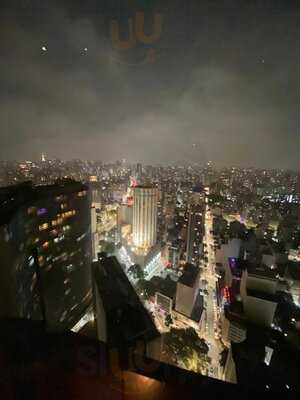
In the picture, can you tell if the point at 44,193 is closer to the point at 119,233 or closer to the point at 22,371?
the point at 22,371

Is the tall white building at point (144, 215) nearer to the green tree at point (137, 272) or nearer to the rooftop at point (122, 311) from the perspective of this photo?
the green tree at point (137, 272)

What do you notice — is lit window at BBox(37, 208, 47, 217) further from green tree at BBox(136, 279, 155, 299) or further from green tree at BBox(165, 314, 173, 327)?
green tree at BBox(165, 314, 173, 327)

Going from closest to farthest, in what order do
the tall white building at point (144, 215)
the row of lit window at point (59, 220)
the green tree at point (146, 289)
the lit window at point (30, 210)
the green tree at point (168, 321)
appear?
1. the lit window at point (30, 210)
2. the row of lit window at point (59, 220)
3. the green tree at point (168, 321)
4. the green tree at point (146, 289)
5. the tall white building at point (144, 215)

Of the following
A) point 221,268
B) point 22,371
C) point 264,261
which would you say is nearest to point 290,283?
point 264,261

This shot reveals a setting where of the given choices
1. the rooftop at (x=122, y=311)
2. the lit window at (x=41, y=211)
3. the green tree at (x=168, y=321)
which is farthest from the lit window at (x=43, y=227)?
the green tree at (x=168, y=321)

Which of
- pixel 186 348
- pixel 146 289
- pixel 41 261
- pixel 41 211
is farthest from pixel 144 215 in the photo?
pixel 41 211

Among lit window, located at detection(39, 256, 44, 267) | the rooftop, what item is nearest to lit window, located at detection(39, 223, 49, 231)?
lit window, located at detection(39, 256, 44, 267)
